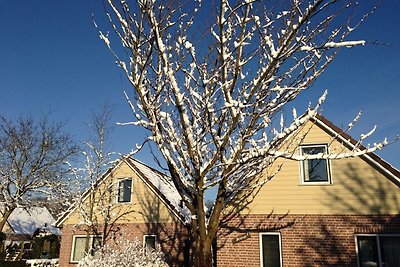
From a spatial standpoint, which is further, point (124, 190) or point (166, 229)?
point (124, 190)

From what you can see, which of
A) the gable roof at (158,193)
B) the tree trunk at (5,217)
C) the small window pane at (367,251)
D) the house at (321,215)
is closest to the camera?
the small window pane at (367,251)

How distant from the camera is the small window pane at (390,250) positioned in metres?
9.53

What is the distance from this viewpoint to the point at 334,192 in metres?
10.6

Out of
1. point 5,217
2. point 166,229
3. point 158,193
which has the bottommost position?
point 166,229

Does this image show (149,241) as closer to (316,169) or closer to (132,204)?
(132,204)

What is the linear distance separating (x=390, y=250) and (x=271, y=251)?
337 cm

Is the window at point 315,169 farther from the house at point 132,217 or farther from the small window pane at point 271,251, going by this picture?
the house at point 132,217

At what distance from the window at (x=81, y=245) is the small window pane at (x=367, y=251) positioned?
10.8 meters

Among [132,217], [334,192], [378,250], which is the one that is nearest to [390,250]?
[378,250]

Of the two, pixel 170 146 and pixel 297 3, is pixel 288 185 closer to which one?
pixel 170 146

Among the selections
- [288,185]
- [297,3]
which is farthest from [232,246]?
[297,3]

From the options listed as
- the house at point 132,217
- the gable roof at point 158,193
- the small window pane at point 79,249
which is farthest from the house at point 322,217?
the small window pane at point 79,249

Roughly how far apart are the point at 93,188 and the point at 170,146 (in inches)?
435

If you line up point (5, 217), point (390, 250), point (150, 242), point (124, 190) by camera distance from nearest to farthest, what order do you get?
1. point (390, 250)
2. point (150, 242)
3. point (124, 190)
4. point (5, 217)
